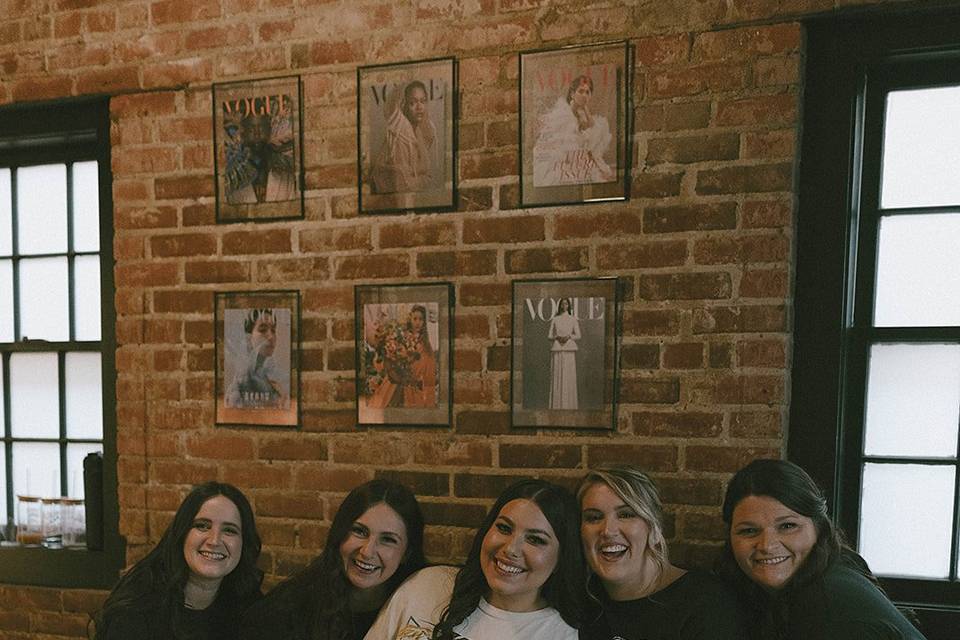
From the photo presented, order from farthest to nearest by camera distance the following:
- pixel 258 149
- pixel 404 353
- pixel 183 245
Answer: pixel 183 245 → pixel 258 149 → pixel 404 353

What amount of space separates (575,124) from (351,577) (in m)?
1.67

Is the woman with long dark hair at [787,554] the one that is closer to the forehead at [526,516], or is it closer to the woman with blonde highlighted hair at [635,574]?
the woman with blonde highlighted hair at [635,574]

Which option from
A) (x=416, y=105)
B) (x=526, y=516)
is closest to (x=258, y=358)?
(x=416, y=105)

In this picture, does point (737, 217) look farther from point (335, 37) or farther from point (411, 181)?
point (335, 37)

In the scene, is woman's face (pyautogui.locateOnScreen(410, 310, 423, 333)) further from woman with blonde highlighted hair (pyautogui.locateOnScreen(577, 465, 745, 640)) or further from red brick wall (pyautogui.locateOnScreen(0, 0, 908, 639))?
woman with blonde highlighted hair (pyautogui.locateOnScreen(577, 465, 745, 640))

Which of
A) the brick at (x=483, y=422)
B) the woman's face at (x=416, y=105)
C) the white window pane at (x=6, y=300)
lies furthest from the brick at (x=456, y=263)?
the white window pane at (x=6, y=300)

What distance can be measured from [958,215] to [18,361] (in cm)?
389

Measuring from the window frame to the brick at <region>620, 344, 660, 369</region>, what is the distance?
2.10 metres

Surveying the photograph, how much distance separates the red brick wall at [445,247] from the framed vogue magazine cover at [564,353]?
0.16 ft

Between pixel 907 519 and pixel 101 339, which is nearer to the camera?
pixel 907 519

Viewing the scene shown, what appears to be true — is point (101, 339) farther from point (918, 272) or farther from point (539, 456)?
point (918, 272)

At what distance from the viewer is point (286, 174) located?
250 centimetres

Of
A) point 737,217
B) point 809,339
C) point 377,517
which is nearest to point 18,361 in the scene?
point 377,517

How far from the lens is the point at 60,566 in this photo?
9.38 ft
